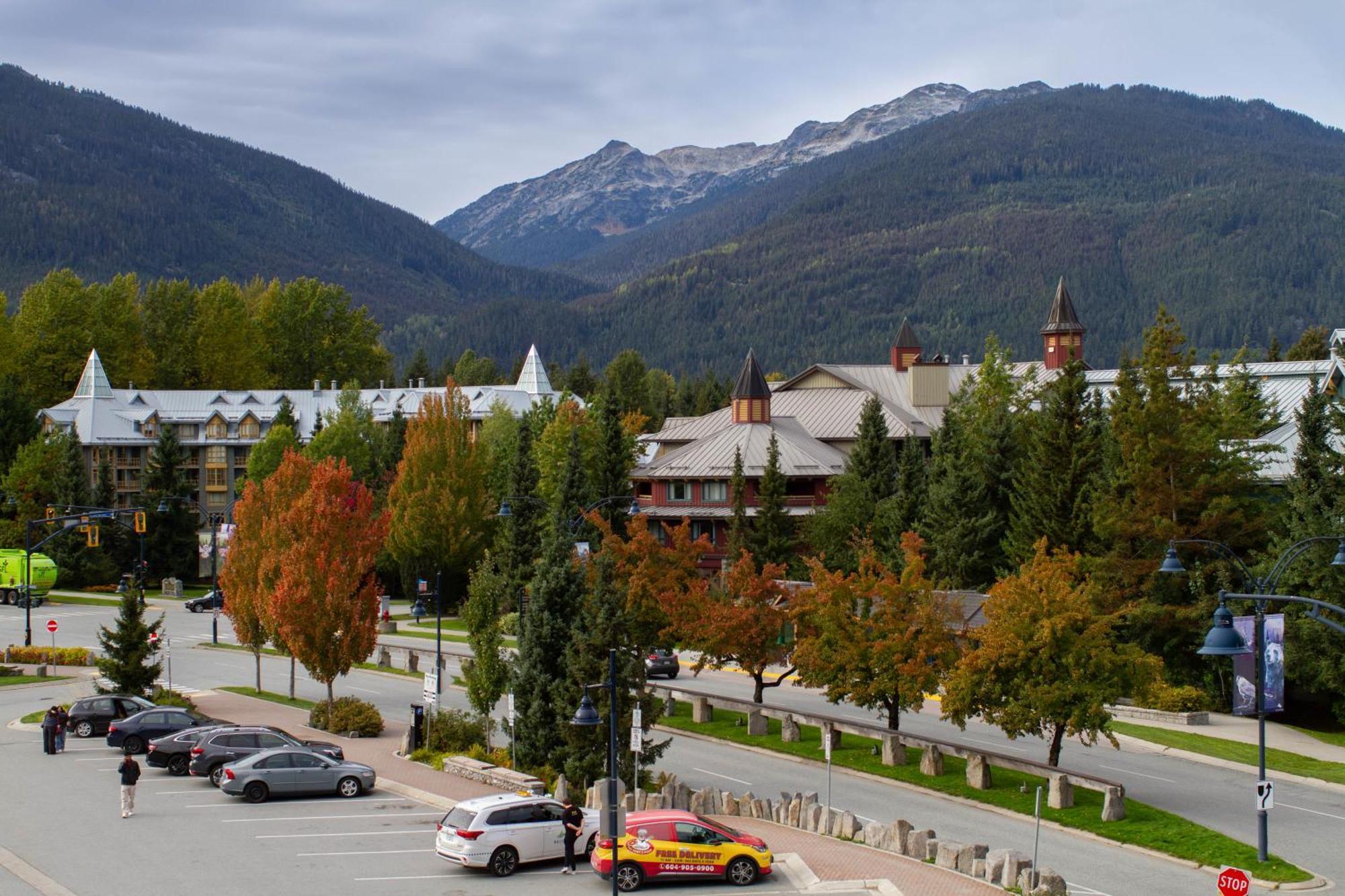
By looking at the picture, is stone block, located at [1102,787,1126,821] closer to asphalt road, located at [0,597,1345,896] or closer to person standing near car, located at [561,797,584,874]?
asphalt road, located at [0,597,1345,896]

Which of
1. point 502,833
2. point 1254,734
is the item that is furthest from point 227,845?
point 1254,734

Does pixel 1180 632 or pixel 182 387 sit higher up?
pixel 182 387

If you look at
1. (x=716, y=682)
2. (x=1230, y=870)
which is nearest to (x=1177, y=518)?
(x=716, y=682)

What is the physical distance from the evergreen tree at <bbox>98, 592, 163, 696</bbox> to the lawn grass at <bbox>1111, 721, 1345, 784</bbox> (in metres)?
34.2

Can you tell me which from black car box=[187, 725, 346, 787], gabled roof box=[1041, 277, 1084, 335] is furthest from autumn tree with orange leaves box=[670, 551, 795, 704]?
gabled roof box=[1041, 277, 1084, 335]

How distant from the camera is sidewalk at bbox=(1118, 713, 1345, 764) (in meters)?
49.1

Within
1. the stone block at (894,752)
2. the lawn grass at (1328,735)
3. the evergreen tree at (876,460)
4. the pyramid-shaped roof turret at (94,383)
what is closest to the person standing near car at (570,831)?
the stone block at (894,752)

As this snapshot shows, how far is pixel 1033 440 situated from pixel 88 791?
47899mm

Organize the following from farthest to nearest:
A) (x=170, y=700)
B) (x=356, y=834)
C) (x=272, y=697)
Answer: (x=272, y=697), (x=170, y=700), (x=356, y=834)

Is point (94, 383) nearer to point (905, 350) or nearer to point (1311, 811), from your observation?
point (905, 350)

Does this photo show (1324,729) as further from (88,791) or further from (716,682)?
(88,791)

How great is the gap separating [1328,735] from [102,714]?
147 ft

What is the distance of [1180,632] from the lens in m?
60.0

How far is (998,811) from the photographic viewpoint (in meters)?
37.7
